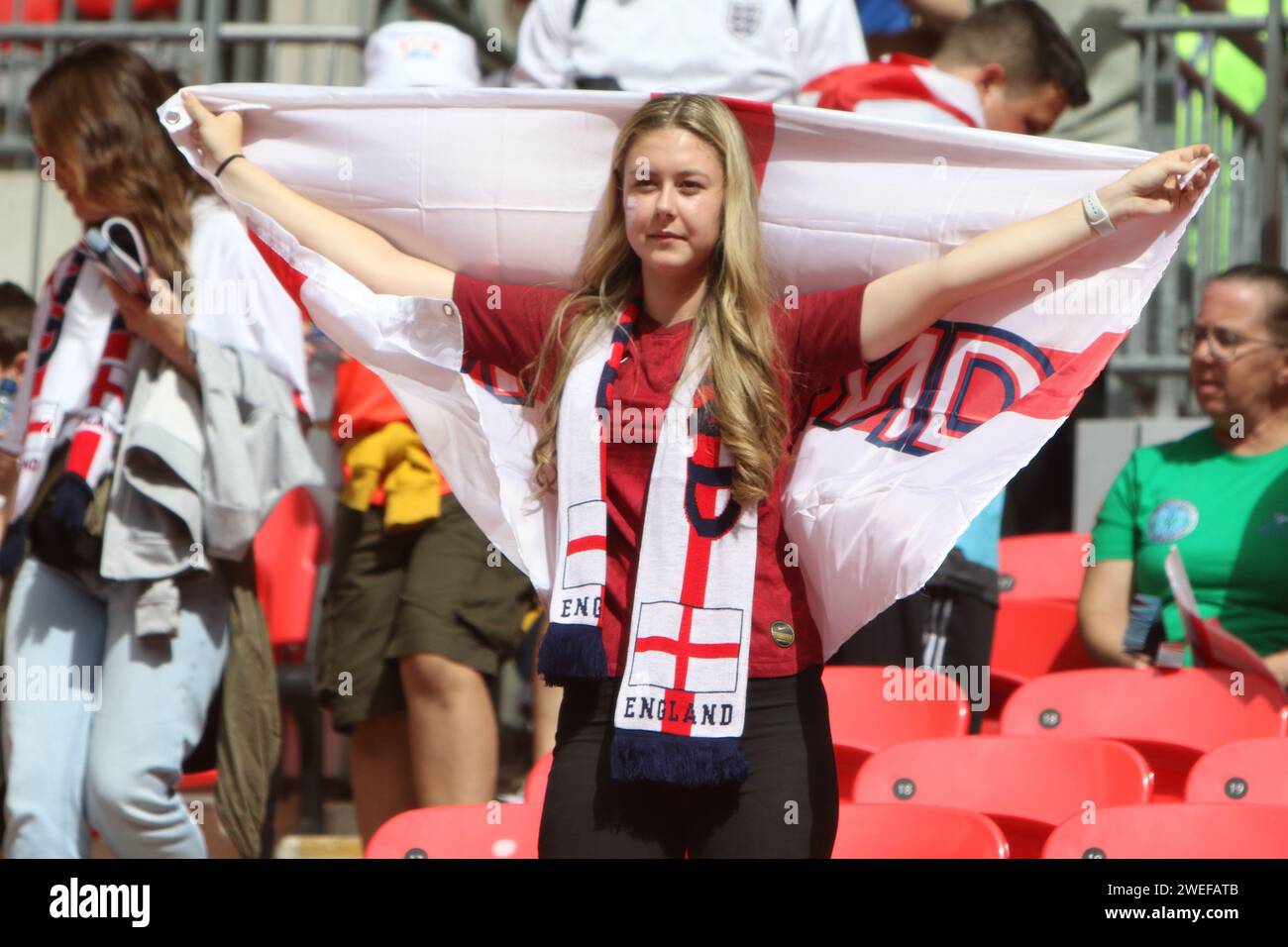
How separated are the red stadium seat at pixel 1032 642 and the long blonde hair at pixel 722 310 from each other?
2194 mm

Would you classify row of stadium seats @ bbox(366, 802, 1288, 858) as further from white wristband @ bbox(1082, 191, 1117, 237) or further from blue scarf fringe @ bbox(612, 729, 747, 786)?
white wristband @ bbox(1082, 191, 1117, 237)

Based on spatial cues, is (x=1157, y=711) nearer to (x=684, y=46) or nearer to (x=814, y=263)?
(x=814, y=263)

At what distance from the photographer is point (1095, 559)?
4949mm

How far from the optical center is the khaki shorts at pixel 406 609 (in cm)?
444

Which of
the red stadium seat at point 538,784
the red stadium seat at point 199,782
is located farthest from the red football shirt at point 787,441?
the red stadium seat at point 199,782

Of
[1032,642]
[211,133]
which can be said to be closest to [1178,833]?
[1032,642]

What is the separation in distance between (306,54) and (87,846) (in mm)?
3664

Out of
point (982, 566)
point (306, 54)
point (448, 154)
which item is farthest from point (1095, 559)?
point (306, 54)

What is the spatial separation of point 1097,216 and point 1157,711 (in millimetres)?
1620

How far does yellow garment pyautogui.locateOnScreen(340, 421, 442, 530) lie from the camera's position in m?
4.51

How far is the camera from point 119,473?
3871 millimetres

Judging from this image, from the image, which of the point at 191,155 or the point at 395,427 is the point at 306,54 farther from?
the point at 191,155

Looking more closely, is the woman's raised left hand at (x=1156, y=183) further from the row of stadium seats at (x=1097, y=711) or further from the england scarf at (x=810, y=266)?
the row of stadium seats at (x=1097, y=711)

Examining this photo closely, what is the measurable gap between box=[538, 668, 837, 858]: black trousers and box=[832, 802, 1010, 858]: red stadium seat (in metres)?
0.46
